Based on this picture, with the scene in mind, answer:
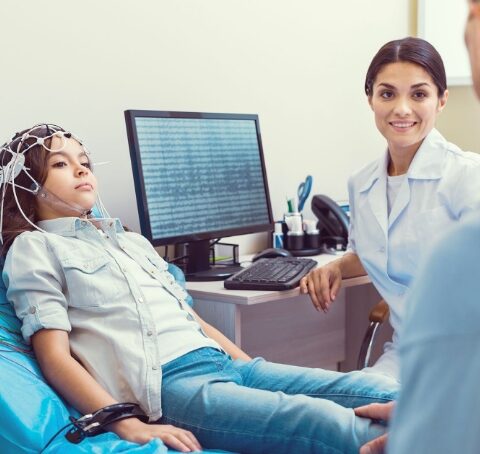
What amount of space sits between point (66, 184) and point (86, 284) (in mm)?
269

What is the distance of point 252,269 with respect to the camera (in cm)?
215

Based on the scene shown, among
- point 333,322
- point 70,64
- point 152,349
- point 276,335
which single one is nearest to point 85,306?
point 152,349

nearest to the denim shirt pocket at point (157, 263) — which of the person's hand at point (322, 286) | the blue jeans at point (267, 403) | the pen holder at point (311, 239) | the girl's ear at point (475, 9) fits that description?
the blue jeans at point (267, 403)

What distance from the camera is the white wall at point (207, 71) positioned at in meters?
2.12

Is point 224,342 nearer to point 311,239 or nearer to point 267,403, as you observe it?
point 267,403

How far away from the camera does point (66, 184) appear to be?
5.80ft

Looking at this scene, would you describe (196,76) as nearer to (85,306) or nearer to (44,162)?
(44,162)

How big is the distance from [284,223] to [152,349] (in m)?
1.08

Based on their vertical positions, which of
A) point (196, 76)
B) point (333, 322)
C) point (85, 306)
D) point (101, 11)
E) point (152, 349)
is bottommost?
point (333, 322)

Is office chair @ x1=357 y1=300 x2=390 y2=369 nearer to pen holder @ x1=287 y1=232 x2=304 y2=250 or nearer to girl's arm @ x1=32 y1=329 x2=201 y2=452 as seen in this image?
pen holder @ x1=287 y1=232 x2=304 y2=250

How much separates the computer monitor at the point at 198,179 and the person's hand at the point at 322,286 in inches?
9.9

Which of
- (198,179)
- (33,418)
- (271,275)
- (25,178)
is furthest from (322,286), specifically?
(33,418)

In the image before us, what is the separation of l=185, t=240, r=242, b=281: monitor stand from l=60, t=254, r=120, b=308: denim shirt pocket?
55 cm

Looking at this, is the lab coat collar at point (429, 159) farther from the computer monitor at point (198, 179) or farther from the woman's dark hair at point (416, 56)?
the computer monitor at point (198, 179)
